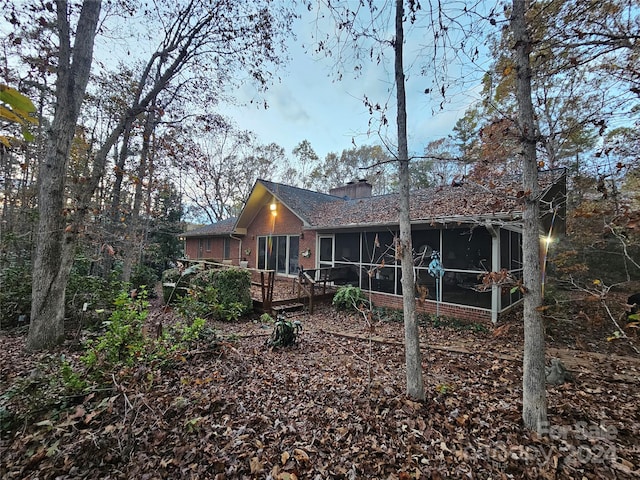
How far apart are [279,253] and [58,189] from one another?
28.2 feet

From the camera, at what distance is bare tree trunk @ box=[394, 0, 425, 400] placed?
3.15 m

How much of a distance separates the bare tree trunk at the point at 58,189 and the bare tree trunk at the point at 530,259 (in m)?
6.64

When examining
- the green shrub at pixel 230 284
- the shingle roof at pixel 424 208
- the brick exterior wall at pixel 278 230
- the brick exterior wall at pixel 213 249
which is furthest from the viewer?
the brick exterior wall at pixel 213 249

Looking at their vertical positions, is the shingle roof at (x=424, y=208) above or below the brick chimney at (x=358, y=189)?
below

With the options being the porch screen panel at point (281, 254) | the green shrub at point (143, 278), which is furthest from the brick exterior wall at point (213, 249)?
the green shrub at point (143, 278)

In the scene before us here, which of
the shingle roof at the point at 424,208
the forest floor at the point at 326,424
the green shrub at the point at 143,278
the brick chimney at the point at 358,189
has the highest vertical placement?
the brick chimney at the point at 358,189

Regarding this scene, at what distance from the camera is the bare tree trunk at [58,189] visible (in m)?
4.65

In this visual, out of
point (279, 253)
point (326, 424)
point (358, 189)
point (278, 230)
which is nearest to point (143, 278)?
point (279, 253)

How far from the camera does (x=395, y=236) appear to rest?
130 inches

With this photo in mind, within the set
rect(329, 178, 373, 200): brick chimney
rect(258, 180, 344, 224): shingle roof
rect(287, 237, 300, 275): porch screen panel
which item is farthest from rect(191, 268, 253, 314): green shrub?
A: rect(329, 178, 373, 200): brick chimney

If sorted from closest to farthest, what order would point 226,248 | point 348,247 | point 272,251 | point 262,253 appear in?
point 348,247 < point 272,251 < point 262,253 < point 226,248

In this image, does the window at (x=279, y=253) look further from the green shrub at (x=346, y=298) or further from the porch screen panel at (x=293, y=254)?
the green shrub at (x=346, y=298)

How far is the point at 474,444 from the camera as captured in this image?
2.50 metres

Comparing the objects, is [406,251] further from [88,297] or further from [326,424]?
[88,297]
